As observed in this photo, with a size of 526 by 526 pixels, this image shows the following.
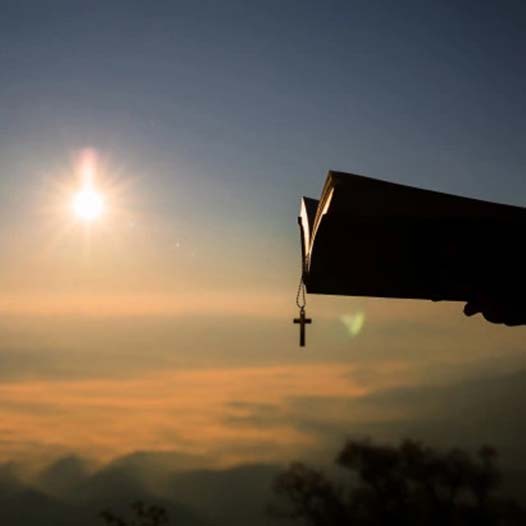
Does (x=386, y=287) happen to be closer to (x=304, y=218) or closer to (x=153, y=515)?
(x=304, y=218)

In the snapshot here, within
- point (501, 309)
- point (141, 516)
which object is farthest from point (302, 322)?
point (141, 516)

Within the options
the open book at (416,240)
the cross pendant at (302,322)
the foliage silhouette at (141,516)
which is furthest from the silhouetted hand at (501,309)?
the foliage silhouette at (141,516)

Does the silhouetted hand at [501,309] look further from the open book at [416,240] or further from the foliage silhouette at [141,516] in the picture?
the foliage silhouette at [141,516]

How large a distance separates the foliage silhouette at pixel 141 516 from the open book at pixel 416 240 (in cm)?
3509

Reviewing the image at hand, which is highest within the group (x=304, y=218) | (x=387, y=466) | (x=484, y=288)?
(x=387, y=466)

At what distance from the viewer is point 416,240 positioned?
242 centimetres

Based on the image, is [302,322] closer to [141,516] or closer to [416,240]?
[416,240]

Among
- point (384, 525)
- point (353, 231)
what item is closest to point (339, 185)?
→ point (353, 231)

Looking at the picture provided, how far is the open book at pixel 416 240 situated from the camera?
7.27 feet

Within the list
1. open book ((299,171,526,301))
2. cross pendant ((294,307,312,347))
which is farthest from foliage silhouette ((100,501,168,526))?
open book ((299,171,526,301))

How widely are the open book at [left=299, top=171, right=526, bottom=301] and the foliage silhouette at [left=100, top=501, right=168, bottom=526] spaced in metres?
35.1

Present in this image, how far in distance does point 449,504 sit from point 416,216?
43.1 meters

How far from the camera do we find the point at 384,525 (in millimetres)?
38500

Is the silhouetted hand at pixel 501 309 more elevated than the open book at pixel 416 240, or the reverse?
the open book at pixel 416 240
